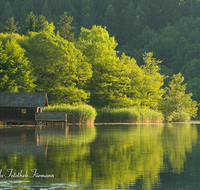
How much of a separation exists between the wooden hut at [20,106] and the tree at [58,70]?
32.3 feet

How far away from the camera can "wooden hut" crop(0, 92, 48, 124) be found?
55750mm

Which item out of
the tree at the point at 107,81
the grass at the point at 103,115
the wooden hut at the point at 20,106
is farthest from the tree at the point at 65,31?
the wooden hut at the point at 20,106

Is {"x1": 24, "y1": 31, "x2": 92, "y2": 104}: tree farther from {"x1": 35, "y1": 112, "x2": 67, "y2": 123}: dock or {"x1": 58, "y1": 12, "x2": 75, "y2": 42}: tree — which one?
{"x1": 58, "y1": 12, "x2": 75, "y2": 42}: tree

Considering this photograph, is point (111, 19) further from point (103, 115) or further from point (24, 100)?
point (24, 100)

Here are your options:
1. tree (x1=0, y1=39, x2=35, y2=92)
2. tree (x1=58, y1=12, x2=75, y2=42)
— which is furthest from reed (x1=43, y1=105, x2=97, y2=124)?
tree (x1=58, y1=12, x2=75, y2=42)

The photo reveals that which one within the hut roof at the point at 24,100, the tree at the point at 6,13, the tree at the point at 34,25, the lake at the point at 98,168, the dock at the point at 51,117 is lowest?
the lake at the point at 98,168

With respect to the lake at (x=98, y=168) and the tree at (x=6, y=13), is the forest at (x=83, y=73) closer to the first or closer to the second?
the lake at (x=98, y=168)

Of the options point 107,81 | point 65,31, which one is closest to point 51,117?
point 107,81

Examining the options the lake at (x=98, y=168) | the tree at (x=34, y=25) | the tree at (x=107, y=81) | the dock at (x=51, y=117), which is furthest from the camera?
the tree at (x=34, y=25)

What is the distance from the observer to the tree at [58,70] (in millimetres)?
66375

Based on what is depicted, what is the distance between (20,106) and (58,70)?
547 inches

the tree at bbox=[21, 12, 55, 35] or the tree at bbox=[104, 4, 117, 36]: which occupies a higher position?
the tree at bbox=[104, 4, 117, 36]

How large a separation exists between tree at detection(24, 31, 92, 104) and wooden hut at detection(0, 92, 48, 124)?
986 cm

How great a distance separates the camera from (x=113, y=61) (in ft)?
240
